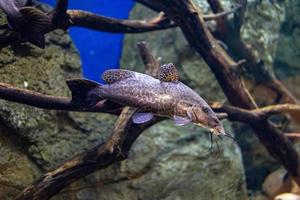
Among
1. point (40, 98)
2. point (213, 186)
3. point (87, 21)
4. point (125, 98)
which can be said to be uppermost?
point (87, 21)

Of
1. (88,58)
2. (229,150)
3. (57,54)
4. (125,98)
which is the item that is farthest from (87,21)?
(229,150)

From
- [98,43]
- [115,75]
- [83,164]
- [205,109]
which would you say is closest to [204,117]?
[205,109]

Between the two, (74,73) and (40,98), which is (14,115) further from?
(74,73)

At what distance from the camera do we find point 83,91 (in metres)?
3.34

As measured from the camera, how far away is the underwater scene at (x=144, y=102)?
3377mm

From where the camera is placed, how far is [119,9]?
748 cm

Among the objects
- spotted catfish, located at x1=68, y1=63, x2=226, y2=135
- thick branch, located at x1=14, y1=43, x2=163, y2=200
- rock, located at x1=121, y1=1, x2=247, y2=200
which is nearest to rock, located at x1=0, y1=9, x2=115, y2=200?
thick branch, located at x1=14, y1=43, x2=163, y2=200

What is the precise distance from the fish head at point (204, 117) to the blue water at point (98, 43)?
14.4ft

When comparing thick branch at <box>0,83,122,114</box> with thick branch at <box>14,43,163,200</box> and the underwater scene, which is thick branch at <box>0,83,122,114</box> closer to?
the underwater scene

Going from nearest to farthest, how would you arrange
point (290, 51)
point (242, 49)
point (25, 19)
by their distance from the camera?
1. point (25, 19)
2. point (242, 49)
3. point (290, 51)

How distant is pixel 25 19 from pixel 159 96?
1493mm

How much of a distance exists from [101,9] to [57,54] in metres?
2.24

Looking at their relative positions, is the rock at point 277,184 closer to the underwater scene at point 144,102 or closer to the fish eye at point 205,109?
the underwater scene at point 144,102

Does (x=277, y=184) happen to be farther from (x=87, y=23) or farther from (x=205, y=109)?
(x=87, y=23)
